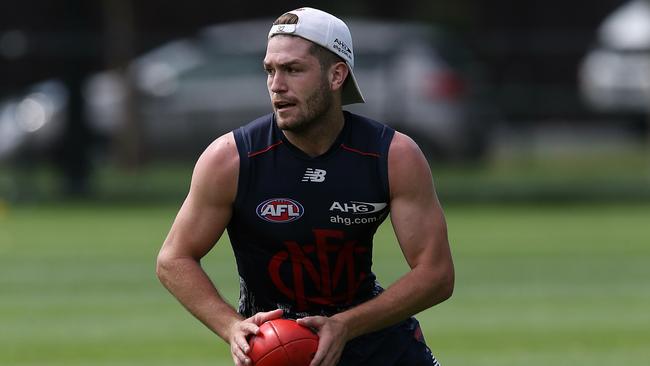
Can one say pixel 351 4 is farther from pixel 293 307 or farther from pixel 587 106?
pixel 293 307

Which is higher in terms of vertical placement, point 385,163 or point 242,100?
point 385,163

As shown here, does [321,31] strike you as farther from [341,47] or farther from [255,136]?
[255,136]

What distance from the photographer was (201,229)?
6977 mm

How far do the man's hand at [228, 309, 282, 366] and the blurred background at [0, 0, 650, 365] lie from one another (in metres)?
8.69

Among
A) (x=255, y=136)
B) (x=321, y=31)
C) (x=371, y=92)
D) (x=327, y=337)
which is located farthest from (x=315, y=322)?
(x=371, y=92)

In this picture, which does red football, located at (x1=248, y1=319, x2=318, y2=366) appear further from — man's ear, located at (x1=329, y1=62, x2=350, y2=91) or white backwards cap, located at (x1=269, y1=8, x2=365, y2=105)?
white backwards cap, located at (x1=269, y1=8, x2=365, y2=105)

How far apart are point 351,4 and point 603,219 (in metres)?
13.1

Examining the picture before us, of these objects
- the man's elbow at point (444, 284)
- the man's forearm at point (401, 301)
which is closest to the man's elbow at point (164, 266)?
the man's forearm at point (401, 301)

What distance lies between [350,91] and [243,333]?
1.19 m

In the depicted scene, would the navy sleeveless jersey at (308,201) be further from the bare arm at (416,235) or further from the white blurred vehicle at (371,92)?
the white blurred vehicle at (371,92)

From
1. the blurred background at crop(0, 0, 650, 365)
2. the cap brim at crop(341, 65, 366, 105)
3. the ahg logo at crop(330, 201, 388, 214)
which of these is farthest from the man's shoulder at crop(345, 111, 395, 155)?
the blurred background at crop(0, 0, 650, 365)

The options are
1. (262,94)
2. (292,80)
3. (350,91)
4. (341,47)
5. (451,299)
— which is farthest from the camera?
(262,94)

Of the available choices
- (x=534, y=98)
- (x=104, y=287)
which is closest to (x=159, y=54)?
(x=534, y=98)

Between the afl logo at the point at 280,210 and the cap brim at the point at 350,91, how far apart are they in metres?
0.49
